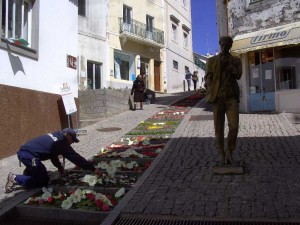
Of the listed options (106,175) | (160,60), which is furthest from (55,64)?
(160,60)

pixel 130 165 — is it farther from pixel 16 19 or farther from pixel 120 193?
pixel 16 19

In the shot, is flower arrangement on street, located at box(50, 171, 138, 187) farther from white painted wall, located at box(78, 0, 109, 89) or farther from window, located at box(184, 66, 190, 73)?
window, located at box(184, 66, 190, 73)

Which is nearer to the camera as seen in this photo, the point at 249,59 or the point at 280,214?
the point at 280,214

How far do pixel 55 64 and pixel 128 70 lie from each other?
14441mm

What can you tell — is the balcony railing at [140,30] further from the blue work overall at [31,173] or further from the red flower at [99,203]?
the red flower at [99,203]

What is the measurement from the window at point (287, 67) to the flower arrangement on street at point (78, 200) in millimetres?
10772

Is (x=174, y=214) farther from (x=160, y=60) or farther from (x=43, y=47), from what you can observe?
(x=160, y=60)

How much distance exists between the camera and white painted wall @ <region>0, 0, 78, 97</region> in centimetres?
1042

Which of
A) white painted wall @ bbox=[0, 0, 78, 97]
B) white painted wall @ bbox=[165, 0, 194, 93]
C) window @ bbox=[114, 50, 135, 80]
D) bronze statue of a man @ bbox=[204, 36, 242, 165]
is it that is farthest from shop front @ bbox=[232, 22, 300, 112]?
white painted wall @ bbox=[165, 0, 194, 93]

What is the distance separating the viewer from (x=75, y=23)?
47.4 feet

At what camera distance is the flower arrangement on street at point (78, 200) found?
5652 mm

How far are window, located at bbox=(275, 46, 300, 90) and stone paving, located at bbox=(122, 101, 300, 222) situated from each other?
499 centimetres

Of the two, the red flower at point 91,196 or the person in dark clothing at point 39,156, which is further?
the person in dark clothing at point 39,156

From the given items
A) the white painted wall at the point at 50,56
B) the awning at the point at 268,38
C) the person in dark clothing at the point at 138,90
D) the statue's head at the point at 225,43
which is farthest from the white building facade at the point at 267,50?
the statue's head at the point at 225,43
